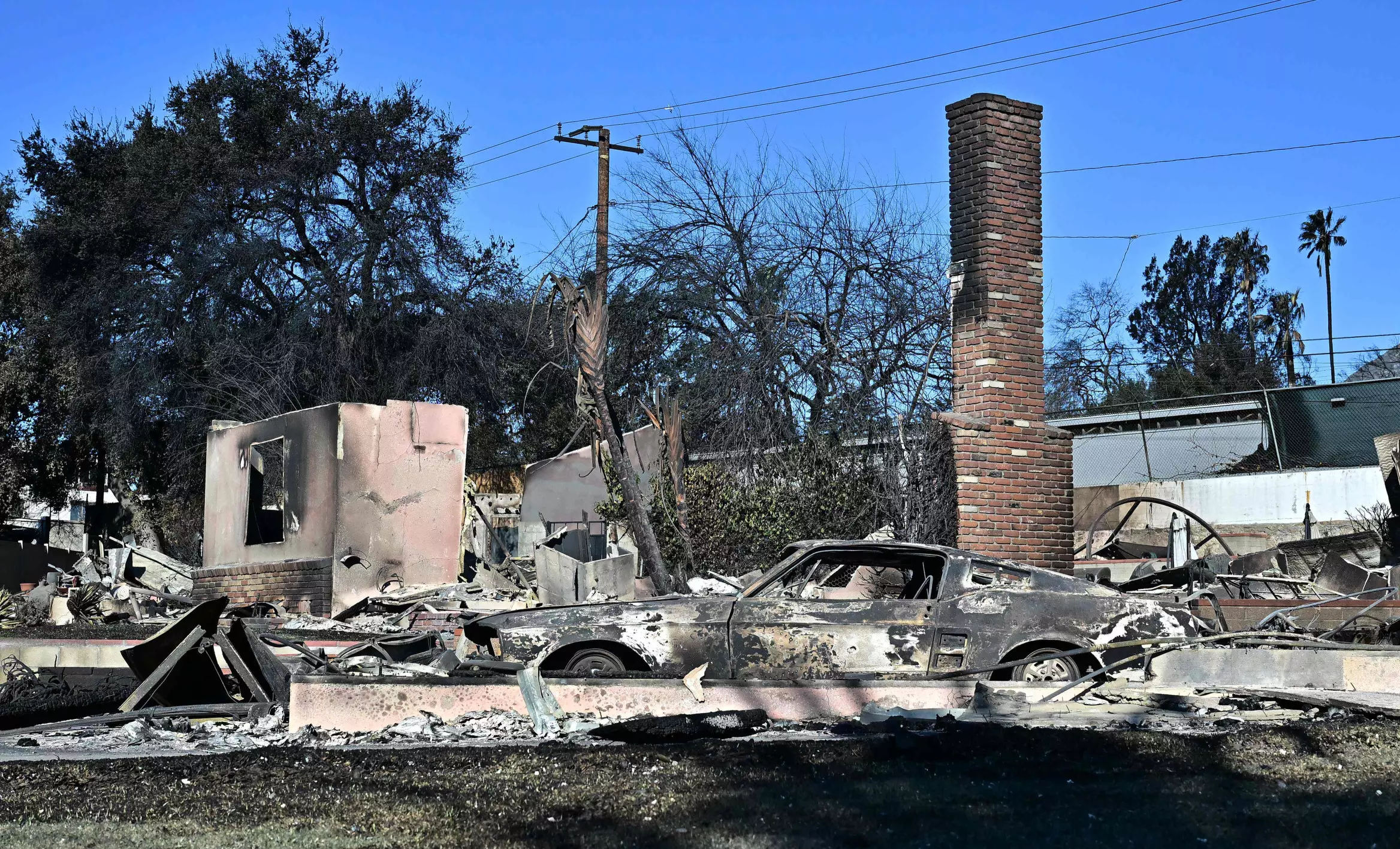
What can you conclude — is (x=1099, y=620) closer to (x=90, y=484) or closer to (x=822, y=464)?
(x=822, y=464)

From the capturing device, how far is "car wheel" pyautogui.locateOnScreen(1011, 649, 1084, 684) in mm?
8352

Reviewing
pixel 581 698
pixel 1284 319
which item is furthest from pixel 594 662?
pixel 1284 319

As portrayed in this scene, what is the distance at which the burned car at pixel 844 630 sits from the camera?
8.31 metres

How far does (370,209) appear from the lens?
3155 cm

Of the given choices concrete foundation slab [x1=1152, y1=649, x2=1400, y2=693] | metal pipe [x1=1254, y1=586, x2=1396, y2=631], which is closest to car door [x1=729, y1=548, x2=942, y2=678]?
concrete foundation slab [x1=1152, y1=649, x2=1400, y2=693]

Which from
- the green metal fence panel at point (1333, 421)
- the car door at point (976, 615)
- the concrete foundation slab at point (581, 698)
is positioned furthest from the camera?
the green metal fence panel at point (1333, 421)

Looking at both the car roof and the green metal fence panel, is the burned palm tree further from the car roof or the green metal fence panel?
the green metal fence panel

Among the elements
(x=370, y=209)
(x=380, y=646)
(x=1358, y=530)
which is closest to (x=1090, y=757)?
(x=380, y=646)

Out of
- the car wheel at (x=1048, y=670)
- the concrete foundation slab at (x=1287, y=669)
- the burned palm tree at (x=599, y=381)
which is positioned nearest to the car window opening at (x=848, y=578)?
the car wheel at (x=1048, y=670)

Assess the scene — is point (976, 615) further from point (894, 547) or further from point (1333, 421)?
point (1333, 421)

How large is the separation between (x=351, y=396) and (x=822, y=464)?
1666 cm

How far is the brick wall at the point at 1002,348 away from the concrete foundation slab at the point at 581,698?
433cm

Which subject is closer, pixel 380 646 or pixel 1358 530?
pixel 380 646

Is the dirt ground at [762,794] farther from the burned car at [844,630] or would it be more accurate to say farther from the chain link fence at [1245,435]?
the chain link fence at [1245,435]
